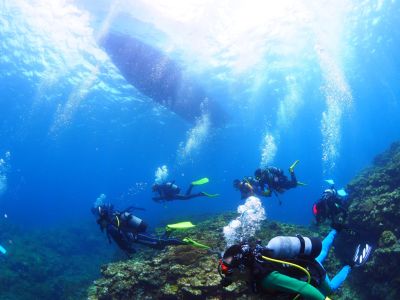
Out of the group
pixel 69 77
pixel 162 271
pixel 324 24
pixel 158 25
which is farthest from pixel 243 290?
pixel 69 77

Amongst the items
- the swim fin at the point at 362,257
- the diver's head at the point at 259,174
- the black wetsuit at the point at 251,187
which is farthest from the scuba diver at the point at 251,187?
the swim fin at the point at 362,257

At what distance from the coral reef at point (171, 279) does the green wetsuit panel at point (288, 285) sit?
2706 mm

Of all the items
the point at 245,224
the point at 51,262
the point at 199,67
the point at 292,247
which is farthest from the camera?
the point at 199,67

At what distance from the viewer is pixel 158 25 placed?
21.1 metres

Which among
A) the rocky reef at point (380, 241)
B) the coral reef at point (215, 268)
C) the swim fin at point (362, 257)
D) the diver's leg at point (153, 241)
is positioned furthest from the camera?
the diver's leg at point (153, 241)

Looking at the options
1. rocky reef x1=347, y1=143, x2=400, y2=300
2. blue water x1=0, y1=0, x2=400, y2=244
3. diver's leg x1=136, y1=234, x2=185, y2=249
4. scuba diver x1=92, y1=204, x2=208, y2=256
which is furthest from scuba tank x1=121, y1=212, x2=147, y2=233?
blue water x1=0, y1=0, x2=400, y2=244

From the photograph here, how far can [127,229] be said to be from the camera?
7.99 m

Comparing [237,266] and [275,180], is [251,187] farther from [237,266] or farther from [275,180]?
[237,266]

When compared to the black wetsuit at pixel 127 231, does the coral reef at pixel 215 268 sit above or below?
below

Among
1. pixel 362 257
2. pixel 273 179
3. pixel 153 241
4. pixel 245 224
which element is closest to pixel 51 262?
pixel 245 224

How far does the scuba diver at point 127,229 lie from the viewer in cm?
737

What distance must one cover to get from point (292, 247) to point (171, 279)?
13.4ft

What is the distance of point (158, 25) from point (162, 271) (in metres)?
18.0

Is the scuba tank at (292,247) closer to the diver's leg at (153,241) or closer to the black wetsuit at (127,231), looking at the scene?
the black wetsuit at (127,231)
